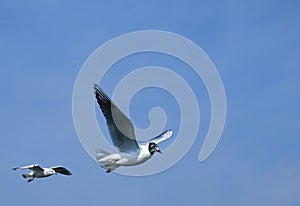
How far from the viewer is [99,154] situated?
18234 mm

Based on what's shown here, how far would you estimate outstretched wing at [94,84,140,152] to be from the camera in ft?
57.7

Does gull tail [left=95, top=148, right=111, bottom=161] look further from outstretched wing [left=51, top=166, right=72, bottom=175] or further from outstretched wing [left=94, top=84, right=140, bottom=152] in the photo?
outstretched wing [left=51, top=166, right=72, bottom=175]

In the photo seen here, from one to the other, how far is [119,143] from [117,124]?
874 millimetres

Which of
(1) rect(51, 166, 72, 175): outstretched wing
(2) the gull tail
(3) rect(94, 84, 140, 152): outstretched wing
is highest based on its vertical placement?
(1) rect(51, 166, 72, 175): outstretched wing

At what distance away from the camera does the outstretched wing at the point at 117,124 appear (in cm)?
1758

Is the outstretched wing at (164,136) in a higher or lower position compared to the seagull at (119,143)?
higher

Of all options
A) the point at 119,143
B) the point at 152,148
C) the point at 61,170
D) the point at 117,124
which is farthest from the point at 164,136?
the point at 61,170

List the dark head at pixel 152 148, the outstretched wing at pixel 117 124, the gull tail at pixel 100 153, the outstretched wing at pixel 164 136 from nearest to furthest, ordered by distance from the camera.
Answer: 1. the outstretched wing at pixel 117 124
2. the gull tail at pixel 100 153
3. the dark head at pixel 152 148
4. the outstretched wing at pixel 164 136

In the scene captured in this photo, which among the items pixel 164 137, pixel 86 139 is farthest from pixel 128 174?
pixel 164 137

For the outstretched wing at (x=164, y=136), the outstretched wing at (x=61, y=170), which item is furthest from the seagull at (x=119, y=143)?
the outstretched wing at (x=61, y=170)

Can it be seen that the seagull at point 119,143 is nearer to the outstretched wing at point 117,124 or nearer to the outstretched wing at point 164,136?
the outstretched wing at point 117,124

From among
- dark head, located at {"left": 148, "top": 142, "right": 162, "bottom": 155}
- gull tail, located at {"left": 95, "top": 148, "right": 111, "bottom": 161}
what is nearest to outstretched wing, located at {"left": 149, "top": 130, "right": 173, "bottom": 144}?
dark head, located at {"left": 148, "top": 142, "right": 162, "bottom": 155}

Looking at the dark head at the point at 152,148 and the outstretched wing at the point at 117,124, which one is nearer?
the outstretched wing at the point at 117,124

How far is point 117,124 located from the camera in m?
17.9
